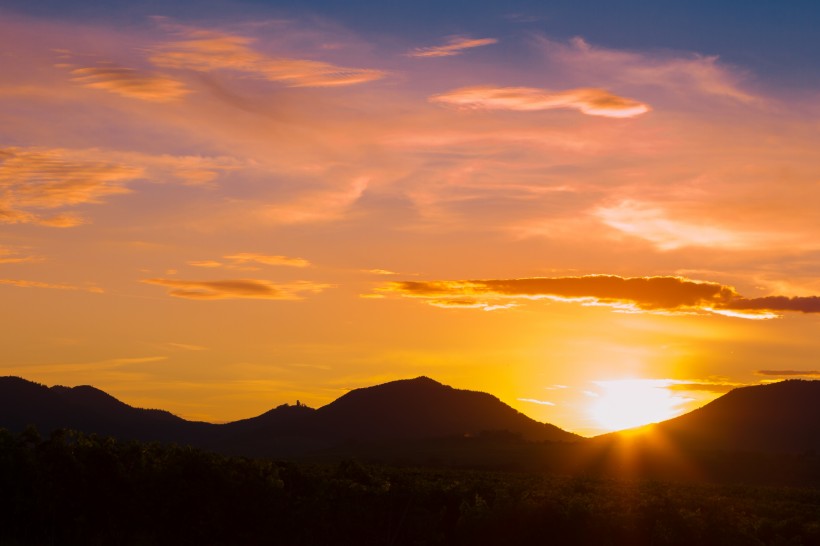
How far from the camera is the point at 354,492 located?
3066 centimetres

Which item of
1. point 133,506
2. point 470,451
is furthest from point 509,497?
point 470,451

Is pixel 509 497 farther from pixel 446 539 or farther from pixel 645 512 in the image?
pixel 645 512

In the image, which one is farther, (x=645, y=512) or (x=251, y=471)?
(x=251, y=471)

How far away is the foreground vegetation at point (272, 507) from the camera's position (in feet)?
93.0

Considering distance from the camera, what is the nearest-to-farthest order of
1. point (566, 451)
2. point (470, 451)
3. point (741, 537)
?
point (741, 537), point (566, 451), point (470, 451)

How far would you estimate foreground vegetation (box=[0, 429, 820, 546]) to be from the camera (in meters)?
28.4

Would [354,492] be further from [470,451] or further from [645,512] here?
[470,451]

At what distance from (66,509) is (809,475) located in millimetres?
126342

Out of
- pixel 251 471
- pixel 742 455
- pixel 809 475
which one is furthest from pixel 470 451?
pixel 251 471

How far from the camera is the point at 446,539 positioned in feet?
97.0

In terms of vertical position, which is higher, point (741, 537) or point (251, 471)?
point (251, 471)

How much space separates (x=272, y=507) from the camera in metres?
30.5

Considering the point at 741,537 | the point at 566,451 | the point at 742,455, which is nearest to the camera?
the point at 741,537

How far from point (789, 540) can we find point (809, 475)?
119 metres
